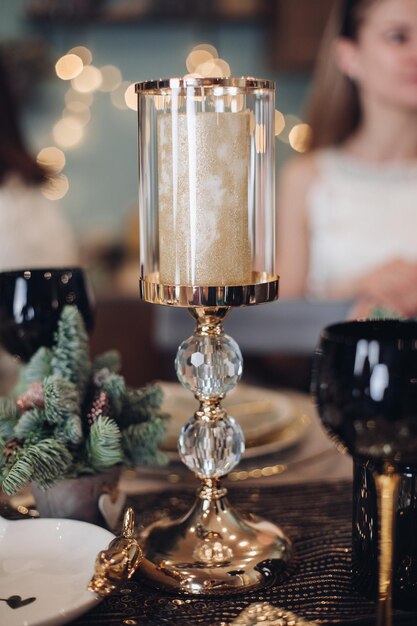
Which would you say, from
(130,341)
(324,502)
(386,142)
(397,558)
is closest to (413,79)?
(386,142)

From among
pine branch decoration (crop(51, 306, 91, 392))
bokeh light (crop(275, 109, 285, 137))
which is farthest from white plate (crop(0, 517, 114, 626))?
bokeh light (crop(275, 109, 285, 137))

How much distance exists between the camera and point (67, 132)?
3479 mm

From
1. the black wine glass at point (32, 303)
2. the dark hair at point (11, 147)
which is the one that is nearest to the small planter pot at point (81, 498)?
the black wine glass at point (32, 303)

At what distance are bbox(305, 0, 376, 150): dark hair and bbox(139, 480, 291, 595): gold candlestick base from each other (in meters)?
1.50

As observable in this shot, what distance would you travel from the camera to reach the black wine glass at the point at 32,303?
2.22 feet

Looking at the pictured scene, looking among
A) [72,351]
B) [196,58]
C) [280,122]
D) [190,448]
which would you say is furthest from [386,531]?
[196,58]

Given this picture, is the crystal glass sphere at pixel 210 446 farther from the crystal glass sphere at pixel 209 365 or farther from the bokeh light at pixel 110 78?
the bokeh light at pixel 110 78

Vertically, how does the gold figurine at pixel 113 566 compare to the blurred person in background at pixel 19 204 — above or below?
below

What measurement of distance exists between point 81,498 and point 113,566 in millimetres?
113

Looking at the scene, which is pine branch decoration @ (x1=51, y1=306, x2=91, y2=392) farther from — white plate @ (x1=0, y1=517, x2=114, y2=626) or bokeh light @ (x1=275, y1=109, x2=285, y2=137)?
bokeh light @ (x1=275, y1=109, x2=285, y2=137)

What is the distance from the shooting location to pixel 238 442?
626 mm

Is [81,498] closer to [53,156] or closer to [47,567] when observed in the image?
[47,567]

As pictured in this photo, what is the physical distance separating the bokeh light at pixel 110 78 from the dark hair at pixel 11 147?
1535mm

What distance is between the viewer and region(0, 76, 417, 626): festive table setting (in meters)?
0.51
